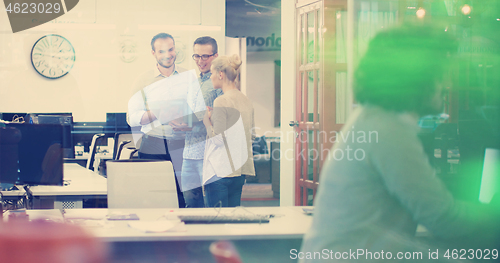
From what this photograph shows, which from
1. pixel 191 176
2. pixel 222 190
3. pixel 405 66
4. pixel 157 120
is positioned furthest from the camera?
pixel 157 120

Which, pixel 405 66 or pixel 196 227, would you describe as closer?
pixel 405 66

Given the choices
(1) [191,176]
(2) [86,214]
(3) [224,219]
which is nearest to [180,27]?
(1) [191,176]

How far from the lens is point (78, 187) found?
111 inches

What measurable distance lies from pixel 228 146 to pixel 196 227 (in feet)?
3.28

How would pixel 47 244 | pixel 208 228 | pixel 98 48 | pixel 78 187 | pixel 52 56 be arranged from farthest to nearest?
pixel 98 48 < pixel 52 56 < pixel 78 187 < pixel 208 228 < pixel 47 244

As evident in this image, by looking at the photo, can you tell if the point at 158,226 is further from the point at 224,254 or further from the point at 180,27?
the point at 180,27

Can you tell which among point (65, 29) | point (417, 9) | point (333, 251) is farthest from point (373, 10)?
point (65, 29)

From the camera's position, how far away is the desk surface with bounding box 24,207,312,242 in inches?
64.7

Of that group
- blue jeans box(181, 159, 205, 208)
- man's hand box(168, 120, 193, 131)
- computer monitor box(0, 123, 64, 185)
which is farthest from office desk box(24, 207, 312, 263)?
man's hand box(168, 120, 193, 131)

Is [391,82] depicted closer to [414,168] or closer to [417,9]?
[414,168]

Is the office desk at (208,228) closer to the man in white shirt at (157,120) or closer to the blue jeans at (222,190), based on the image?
the blue jeans at (222,190)

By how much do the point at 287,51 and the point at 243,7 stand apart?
399 cm

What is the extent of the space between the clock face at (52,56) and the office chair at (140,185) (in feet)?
11.7

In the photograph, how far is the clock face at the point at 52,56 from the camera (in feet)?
18.0
